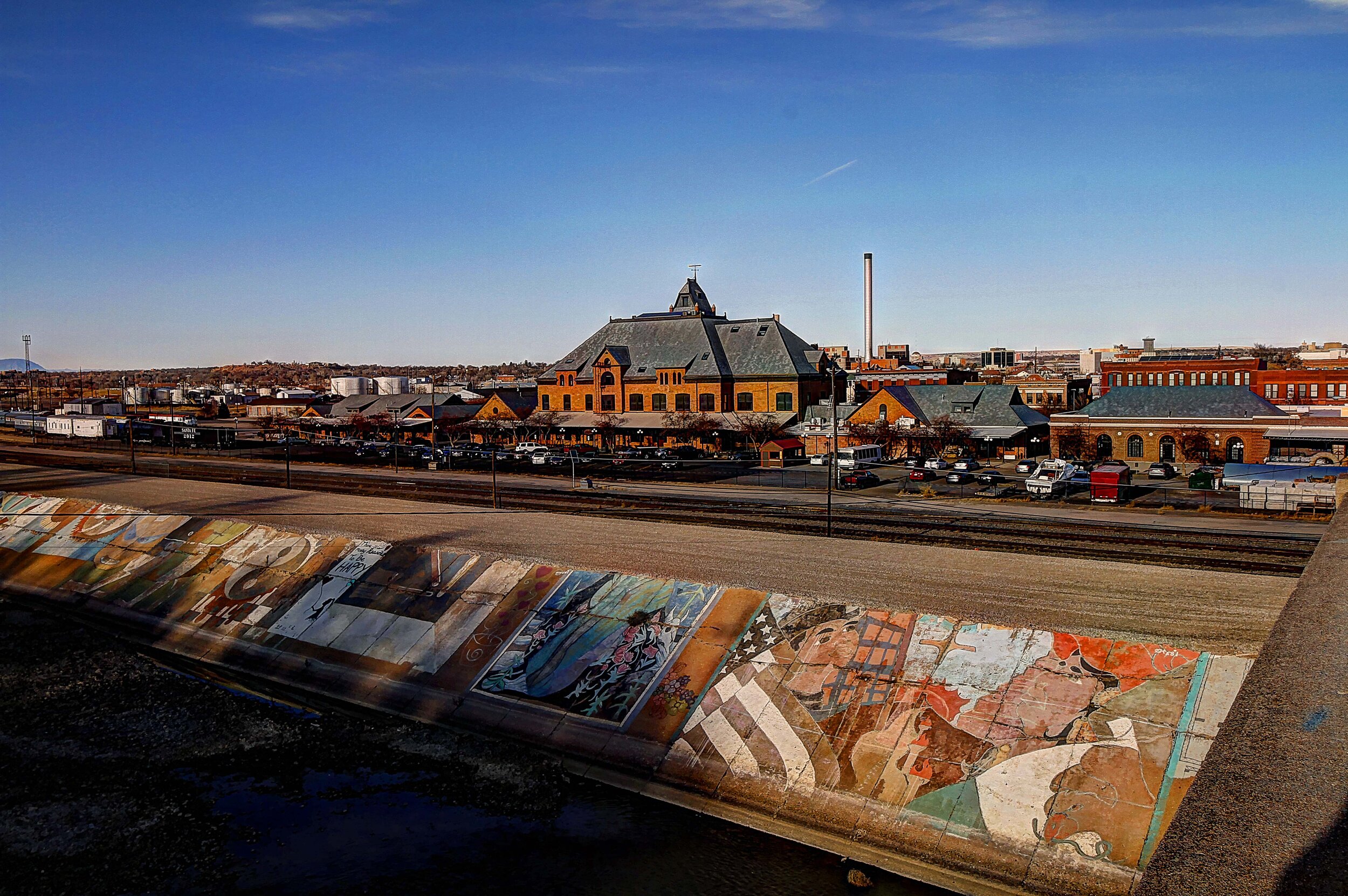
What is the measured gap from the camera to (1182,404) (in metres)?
61.7

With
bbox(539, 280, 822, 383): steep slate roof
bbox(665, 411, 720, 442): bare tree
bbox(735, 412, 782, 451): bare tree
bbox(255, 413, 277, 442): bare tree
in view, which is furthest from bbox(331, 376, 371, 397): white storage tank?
bbox(735, 412, 782, 451): bare tree

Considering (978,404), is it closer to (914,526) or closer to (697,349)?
(697,349)

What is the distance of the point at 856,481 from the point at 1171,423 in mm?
26288

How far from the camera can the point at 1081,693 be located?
17.7 m

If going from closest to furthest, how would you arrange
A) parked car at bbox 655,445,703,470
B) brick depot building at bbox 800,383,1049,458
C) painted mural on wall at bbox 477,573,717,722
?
painted mural on wall at bbox 477,573,717,722 → parked car at bbox 655,445,703,470 → brick depot building at bbox 800,383,1049,458

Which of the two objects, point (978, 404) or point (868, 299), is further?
point (868, 299)

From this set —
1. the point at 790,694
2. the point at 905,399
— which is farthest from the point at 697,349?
the point at 790,694

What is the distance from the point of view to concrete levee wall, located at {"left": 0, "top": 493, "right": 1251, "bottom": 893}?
15.6m

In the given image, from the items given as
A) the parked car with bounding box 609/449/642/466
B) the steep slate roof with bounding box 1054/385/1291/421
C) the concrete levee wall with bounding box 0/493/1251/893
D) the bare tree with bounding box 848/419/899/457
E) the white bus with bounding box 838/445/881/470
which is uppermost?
the steep slate roof with bounding box 1054/385/1291/421

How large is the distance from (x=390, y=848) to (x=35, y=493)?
4925 cm

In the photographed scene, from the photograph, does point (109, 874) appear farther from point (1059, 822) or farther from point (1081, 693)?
point (1081, 693)

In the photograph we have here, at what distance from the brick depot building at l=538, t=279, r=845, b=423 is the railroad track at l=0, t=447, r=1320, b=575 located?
32.0 metres

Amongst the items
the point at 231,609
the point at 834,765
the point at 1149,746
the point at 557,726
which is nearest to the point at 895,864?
the point at 834,765

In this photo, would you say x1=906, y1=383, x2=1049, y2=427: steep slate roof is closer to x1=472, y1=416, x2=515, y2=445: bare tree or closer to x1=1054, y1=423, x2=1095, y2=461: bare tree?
x1=1054, y1=423, x2=1095, y2=461: bare tree
